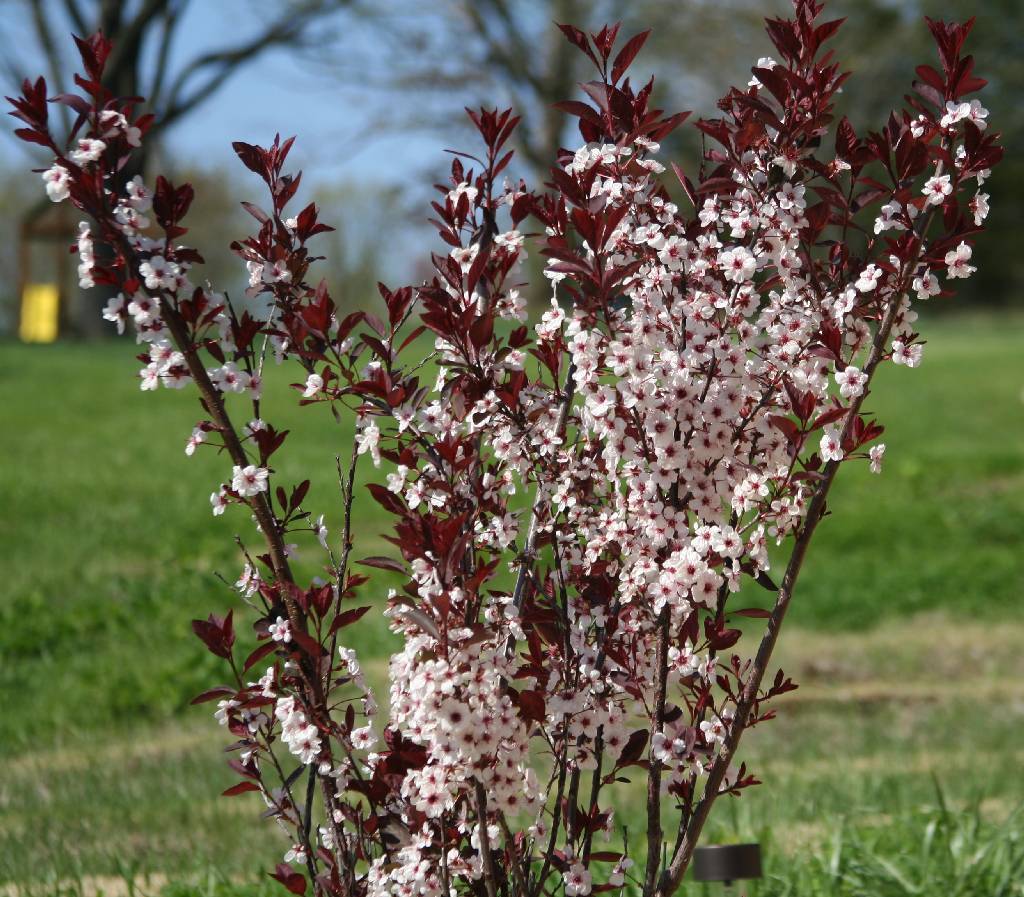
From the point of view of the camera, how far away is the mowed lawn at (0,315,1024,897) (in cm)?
363

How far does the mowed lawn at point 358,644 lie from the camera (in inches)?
143

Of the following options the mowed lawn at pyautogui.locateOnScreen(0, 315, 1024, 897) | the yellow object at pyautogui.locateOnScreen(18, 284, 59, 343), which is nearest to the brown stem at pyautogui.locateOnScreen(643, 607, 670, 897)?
the mowed lawn at pyautogui.locateOnScreen(0, 315, 1024, 897)

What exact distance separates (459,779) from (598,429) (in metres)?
0.65

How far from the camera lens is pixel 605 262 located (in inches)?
87.4

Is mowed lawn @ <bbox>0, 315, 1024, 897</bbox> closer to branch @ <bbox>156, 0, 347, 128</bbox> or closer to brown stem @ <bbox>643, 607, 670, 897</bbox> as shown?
brown stem @ <bbox>643, 607, 670, 897</bbox>

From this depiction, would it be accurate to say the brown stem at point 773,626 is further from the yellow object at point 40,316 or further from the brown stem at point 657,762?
the yellow object at point 40,316

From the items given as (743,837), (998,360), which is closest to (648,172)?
(743,837)

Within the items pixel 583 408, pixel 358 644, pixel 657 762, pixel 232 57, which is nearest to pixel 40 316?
pixel 232 57

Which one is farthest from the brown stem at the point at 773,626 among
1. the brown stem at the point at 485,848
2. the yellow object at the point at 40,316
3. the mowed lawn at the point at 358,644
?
the yellow object at the point at 40,316

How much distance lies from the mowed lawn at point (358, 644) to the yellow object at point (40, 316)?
7632 millimetres

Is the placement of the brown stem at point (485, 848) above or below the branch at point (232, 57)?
below

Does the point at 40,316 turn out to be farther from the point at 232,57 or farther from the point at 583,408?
the point at 583,408

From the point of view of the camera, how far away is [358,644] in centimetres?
643

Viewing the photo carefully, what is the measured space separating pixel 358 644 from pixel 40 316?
51.0 ft
